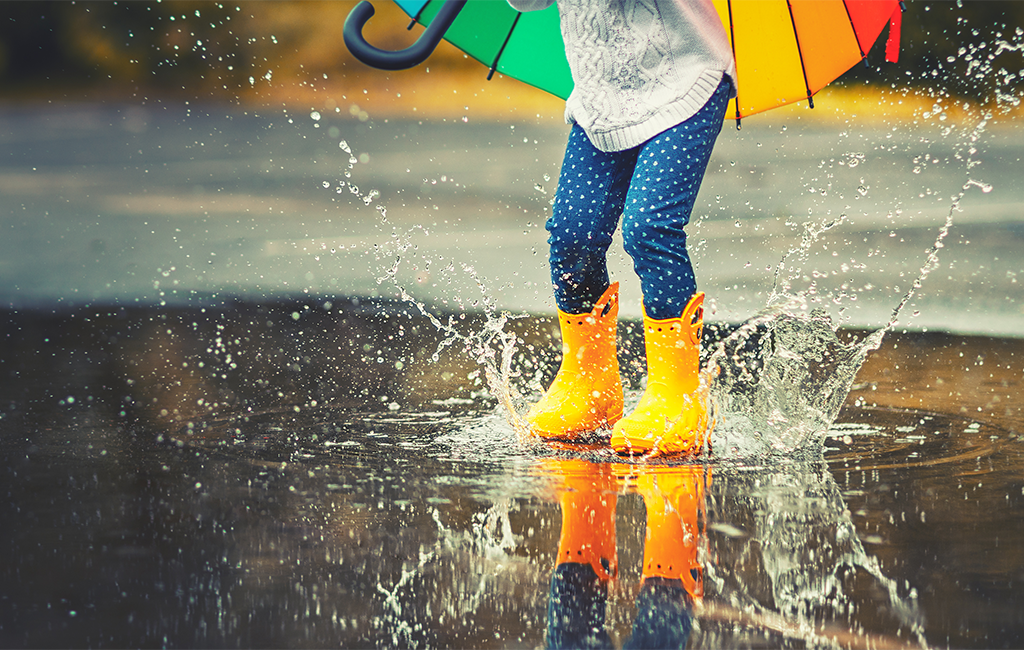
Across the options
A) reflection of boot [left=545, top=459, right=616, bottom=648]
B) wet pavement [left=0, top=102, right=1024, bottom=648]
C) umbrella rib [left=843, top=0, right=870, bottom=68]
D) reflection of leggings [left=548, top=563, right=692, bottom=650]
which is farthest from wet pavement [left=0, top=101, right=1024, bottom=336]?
reflection of leggings [left=548, top=563, right=692, bottom=650]

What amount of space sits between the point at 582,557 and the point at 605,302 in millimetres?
1197

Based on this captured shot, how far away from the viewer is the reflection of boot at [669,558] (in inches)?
80.7

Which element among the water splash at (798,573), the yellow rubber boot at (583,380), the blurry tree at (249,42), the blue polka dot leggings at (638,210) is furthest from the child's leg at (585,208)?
the blurry tree at (249,42)

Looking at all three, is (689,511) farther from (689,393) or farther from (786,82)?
(786,82)

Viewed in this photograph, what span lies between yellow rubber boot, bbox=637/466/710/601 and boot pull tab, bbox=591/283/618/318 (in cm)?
57

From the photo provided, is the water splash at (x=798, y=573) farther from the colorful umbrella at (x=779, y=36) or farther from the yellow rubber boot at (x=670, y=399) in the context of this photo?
the colorful umbrella at (x=779, y=36)

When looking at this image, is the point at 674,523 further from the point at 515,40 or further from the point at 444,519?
the point at 515,40

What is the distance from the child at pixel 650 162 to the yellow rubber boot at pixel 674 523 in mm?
200

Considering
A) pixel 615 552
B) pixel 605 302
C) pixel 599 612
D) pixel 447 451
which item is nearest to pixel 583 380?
pixel 605 302

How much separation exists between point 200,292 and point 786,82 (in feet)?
11.4

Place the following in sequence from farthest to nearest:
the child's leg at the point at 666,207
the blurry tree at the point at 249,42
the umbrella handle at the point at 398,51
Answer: the blurry tree at the point at 249,42 < the child's leg at the point at 666,207 < the umbrella handle at the point at 398,51

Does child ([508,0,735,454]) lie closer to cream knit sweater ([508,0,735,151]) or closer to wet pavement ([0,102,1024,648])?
cream knit sweater ([508,0,735,151])

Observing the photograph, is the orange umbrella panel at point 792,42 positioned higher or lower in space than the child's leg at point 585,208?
higher

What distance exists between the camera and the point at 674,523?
2625 mm
